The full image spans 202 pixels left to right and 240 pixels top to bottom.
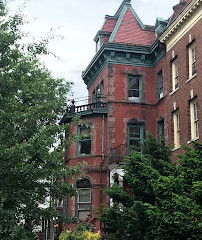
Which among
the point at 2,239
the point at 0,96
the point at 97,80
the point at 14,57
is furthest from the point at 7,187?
the point at 97,80

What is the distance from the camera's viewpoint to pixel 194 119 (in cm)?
2262

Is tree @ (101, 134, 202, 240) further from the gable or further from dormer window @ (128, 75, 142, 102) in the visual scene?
the gable

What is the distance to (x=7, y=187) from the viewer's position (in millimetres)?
15297

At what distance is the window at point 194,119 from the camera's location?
2237 cm

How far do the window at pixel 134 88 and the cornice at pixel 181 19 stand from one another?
4307 millimetres

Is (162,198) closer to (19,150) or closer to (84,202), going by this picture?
(19,150)

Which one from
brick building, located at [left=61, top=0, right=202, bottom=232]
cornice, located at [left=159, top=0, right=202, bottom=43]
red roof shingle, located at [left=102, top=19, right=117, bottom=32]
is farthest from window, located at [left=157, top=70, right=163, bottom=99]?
red roof shingle, located at [left=102, top=19, right=117, bottom=32]

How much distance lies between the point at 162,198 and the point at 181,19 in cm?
1312

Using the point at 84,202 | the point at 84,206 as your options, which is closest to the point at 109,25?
the point at 84,202

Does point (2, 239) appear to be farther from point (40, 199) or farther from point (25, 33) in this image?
point (25, 33)

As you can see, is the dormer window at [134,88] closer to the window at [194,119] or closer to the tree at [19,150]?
the window at [194,119]

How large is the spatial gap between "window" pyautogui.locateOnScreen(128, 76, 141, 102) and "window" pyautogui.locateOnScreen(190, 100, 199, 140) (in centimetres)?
755

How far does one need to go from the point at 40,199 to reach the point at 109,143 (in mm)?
11839

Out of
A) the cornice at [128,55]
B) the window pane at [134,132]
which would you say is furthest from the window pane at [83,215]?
the cornice at [128,55]
